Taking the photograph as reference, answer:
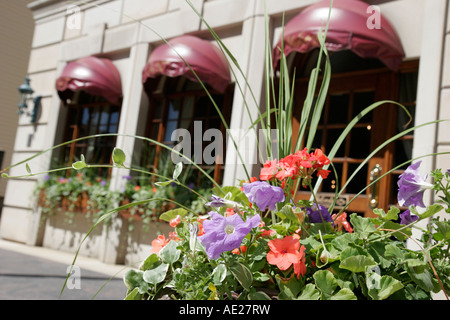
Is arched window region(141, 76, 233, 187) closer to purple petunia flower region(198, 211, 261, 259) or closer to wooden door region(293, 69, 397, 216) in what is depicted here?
wooden door region(293, 69, 397, 216)

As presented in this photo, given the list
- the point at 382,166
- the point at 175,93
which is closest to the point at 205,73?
the point at 175,93

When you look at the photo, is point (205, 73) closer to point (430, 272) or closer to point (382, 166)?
point (382, 166)

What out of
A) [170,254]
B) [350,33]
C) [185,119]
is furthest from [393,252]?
[185,119]

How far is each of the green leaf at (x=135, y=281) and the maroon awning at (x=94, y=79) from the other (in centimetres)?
570

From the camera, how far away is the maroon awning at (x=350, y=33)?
370 centimetres

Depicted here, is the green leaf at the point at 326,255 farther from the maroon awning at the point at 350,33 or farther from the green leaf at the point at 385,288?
the maroon awning at the point at 350,33

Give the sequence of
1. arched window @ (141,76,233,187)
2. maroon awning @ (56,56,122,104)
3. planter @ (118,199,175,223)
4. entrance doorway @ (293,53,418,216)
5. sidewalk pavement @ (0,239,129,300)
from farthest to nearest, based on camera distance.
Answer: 1. maroon awning @ (56,56,122,104)
2. arched window @ (141,76,233,187)
3. planter @ (118,199,175,223)
4. entrance doorway @ (293,53,418,216)
5. sidewalk pavement @ (0,239,129,300)

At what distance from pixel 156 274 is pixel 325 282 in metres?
0.31

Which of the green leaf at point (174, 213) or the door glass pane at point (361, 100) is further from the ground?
the door glass pane at point (361, 100)

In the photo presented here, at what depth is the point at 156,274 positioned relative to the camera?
30.7 inches

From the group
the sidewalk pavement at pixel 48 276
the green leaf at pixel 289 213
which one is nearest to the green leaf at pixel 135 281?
the green leaf at pixel 289 213

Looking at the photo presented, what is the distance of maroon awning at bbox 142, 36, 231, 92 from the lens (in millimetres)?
4871

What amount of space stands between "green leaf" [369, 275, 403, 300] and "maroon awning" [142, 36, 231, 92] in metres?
4.31

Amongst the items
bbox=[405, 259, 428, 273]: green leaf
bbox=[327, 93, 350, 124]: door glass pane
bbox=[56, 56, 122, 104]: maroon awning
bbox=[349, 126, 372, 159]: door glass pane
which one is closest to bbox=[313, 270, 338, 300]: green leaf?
bbox=[405, 259, 428, 273]: green leaf
